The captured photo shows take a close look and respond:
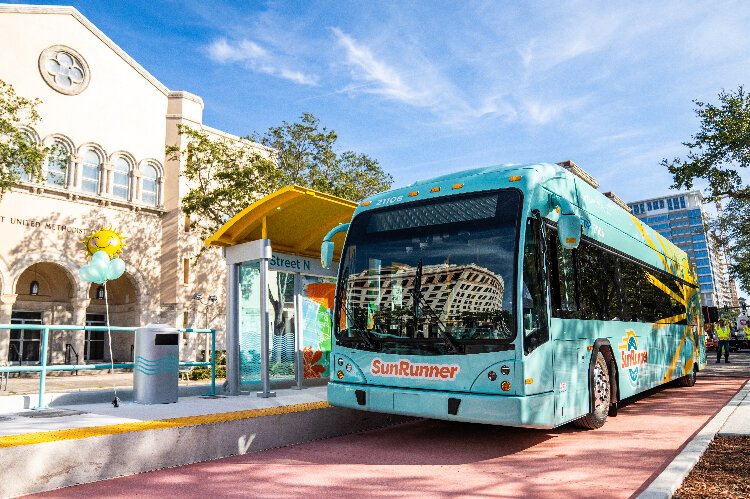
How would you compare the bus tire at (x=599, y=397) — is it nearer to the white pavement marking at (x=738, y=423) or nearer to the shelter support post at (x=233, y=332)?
the white pavement marking at (x=738, y=423)

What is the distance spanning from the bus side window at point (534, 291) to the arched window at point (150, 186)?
89.6 ft

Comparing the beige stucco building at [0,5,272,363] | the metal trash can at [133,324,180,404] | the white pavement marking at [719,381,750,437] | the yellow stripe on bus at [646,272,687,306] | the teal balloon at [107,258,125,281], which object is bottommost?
the white pavement marking at [719,381,750,437]

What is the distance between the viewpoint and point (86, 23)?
93.0 ft

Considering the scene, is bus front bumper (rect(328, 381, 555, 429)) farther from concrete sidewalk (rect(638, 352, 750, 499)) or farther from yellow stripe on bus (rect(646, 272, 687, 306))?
yellow stripe on bus (rect(646, 272, 687, 306))

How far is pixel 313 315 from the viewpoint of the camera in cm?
1066

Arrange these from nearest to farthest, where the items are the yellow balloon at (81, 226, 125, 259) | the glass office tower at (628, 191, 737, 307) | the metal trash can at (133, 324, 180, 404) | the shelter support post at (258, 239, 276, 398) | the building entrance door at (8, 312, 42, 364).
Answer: the metal trash can at (133, 324, 180, 404) < the shelter support post at (258, 239, 276, 398) < the yellow balloon at (81, 226, 125, 259) < the building entrance door at (8, 312, 42, 364) < the glass office tower at (628, 191, 737, 307)

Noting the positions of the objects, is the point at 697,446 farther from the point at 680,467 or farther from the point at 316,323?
the point at 316,323

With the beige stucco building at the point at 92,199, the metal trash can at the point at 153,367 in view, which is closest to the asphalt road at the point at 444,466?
the metal trash can at the point at 153,367

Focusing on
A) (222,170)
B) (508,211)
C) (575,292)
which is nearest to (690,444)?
(575,292)

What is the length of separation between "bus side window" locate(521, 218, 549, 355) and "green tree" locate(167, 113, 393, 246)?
1930 centimetres

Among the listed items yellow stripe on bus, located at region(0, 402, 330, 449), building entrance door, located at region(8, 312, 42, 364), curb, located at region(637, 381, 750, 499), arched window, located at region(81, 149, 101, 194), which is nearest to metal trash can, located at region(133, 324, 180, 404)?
yellow stripe on bus, located at region(0, 402, 330, 449)

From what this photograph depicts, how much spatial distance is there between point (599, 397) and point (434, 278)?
9.58 ft

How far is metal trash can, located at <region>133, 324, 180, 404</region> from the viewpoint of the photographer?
791 cm

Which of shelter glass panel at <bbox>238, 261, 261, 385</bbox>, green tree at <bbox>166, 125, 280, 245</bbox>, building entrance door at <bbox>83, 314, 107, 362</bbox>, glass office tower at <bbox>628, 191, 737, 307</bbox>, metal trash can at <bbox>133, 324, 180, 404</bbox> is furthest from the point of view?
glass office tower at <bbox>628, 191, 737, 307</bbox>
